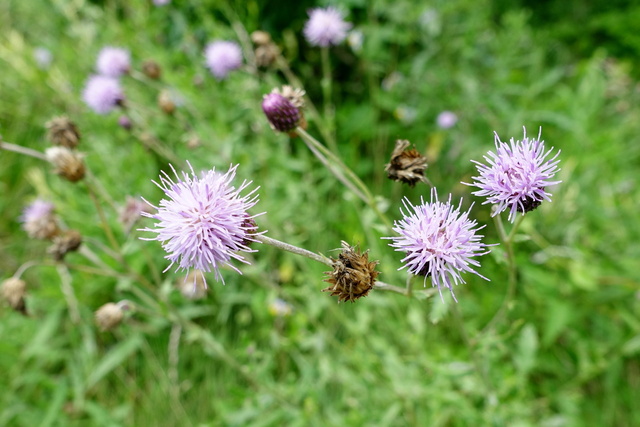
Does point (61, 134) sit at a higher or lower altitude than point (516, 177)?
higher

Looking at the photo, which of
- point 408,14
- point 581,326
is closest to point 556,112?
point 408,14

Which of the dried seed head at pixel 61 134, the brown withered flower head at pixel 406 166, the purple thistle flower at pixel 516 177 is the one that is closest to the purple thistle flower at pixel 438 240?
the purple thistle flower at pixel 516 177

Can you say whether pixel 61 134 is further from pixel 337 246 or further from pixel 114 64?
pixel 337 246

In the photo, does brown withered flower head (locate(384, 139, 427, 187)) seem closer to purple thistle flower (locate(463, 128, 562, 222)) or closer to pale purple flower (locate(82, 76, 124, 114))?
purple thistle flower (locate(463, 128, 562, 222))

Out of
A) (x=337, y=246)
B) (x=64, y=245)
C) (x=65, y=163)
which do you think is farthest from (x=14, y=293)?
(x=337, y=246)

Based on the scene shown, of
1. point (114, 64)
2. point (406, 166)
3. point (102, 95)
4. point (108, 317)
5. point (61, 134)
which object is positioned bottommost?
point (108, 317)

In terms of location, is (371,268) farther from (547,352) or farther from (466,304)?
(547,352)

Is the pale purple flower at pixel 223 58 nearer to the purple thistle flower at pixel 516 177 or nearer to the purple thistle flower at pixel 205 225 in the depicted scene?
the purple thistle flower at pixel 205 225

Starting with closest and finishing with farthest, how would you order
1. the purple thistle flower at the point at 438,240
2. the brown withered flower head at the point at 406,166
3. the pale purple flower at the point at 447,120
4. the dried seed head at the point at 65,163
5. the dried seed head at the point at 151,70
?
1. the purple thistle flower at the point at 438,240
2. the brown withered flower head at the point at 406,166
3. the dried seed head at the point at 65,163
4. the dried seed head at the point at 151,70
5. the pale purple flower at the point at 447,120
